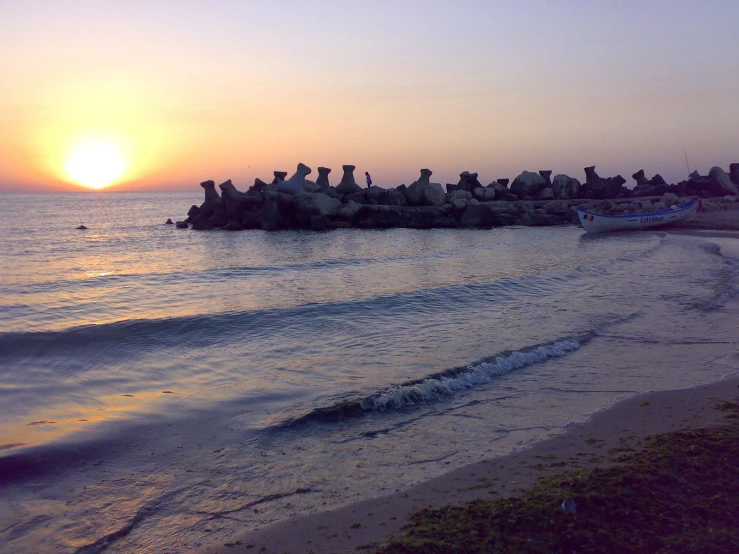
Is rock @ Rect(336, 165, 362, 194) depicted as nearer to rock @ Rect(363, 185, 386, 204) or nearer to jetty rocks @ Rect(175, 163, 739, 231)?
jetty rocks @ Rect(175, 163, 739, 231)

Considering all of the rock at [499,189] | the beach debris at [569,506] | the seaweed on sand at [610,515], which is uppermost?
the rock at [499,189]

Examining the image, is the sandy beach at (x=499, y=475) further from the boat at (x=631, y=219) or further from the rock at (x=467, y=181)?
the rock at (x=467, y=181)

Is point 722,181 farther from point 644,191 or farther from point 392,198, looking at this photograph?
point 392,198

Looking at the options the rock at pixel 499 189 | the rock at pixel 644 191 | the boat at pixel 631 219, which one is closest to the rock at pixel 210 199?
the rock at pixel 499 189

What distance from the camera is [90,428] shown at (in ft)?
22.2

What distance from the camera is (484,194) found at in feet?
151

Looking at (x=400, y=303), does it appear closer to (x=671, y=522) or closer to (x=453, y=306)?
(x=453, y=306)

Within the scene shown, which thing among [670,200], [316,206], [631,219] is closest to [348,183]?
[316,206]

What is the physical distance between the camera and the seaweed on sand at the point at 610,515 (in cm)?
370

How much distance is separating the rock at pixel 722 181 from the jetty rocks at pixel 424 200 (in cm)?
7

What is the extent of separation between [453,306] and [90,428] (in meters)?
8.70

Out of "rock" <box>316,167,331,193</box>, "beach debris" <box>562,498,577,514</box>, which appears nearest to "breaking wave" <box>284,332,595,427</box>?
"beach debris" <box>562,498,577,514</box>

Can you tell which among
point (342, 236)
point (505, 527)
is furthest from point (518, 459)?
point (342, 236)

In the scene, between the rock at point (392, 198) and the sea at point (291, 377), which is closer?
the sea at point (291, 377)
